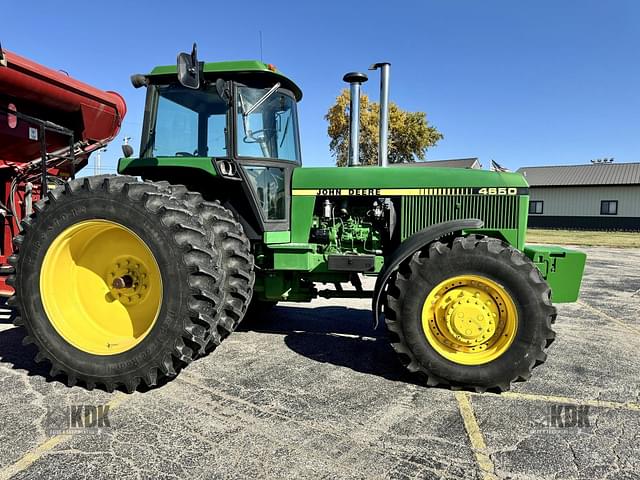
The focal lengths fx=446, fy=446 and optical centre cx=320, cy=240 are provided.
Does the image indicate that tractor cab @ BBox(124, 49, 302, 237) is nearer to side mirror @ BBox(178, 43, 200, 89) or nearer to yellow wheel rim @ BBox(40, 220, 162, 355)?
side mirror @ BBox(178, 43, 200, 89)

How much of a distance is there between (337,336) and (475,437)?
7.53ft

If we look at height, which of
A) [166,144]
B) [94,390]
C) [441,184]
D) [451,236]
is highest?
[166,144]

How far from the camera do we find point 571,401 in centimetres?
334

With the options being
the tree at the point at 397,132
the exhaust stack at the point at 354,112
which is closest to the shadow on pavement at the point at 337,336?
the exhaust stack at the point at 354,112

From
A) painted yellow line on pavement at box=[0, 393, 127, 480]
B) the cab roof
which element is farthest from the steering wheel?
painted yellow line on pavement at box=[0, 393, 127, 480]

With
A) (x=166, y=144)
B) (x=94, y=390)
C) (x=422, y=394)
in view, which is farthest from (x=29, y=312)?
(x=422, y=394)

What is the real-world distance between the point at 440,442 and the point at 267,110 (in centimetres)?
321

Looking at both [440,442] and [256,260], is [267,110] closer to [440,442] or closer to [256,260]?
[256,260]

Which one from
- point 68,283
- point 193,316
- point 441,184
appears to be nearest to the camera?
point 193,316

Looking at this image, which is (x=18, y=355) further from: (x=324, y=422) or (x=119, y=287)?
(x=324, y=422)

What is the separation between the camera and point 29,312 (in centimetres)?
355

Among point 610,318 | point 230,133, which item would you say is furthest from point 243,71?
point 610,318

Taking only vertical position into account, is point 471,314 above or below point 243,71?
below

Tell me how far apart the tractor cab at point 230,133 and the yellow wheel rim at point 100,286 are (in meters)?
0.85
